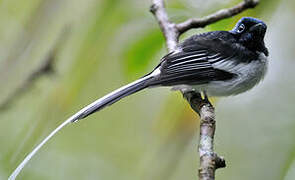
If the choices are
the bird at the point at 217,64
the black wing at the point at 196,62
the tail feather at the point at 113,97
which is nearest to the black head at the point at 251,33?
the bird at the point at 217,64

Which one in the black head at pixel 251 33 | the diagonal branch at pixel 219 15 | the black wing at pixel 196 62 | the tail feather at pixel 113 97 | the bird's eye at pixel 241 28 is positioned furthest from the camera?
the bird's eye at pixel 241 28

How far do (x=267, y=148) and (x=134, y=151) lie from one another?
1.08 metres

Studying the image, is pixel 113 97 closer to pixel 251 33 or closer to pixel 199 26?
pixel 199 26

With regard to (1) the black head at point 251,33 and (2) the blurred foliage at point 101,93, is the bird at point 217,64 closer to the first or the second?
(1) the black head at point 251,33

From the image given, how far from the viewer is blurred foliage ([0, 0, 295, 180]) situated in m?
2.61

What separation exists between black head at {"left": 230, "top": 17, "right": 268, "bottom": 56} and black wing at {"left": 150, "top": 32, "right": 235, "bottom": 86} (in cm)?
23

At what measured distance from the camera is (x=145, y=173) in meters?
2.75

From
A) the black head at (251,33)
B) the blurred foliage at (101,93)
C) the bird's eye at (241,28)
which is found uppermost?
the bird's eye at (241,28)

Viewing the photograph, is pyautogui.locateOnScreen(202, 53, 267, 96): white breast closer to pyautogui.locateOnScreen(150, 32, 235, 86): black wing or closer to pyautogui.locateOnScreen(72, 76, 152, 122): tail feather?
pyautogui.locateOnScreen(150, 32, 235, 86): black wing

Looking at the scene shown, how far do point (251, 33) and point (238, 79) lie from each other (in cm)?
46

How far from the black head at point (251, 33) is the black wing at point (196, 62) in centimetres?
23

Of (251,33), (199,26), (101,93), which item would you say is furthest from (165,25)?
(101,93)

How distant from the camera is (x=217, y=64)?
373 cm

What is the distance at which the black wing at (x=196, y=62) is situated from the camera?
138 inches
